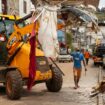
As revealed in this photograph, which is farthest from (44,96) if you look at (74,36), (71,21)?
(74,36)

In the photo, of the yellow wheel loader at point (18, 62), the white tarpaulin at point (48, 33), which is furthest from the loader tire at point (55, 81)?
the white tarpaulin at point (48, 33)

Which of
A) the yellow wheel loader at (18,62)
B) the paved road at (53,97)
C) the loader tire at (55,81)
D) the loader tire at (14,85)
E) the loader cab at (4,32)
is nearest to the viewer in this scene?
the paved road at (53,97)

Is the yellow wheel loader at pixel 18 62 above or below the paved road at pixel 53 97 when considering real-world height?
above

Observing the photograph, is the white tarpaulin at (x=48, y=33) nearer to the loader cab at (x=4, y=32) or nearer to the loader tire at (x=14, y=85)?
the loader tire at (x=14, y=85)

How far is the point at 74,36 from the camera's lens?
234 feet

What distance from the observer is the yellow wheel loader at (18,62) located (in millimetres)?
15492

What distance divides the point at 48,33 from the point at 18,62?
5.68ft

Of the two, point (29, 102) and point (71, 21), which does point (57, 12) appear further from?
point (29, 102)

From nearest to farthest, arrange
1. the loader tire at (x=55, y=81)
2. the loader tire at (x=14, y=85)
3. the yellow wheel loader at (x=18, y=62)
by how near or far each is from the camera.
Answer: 1. the loader tire at (x=14, y=85)
2. the yellow wheel loader at (x=18, y=62)
3. the loader tire at (x=55, y=81)

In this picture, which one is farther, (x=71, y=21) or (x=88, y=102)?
(x=71, y=21)

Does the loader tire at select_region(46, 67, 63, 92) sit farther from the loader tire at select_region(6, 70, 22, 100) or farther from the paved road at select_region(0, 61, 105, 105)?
the loader tire at select_region(6, 70, 22, 100)

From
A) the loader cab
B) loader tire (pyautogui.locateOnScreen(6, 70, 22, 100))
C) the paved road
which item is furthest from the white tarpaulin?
the loader cab

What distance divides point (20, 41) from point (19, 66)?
0.91 metres

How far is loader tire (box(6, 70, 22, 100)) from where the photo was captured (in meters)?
15.3
